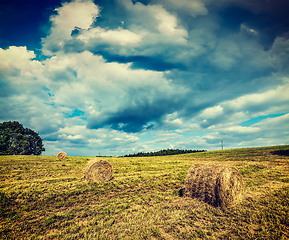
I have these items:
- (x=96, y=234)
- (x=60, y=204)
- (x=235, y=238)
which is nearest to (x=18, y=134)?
(x=60, y=204)

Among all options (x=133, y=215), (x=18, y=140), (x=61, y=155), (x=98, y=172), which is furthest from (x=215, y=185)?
(x=18, y=140)

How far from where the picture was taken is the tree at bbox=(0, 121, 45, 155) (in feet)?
195

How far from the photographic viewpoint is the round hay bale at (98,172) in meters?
16.2

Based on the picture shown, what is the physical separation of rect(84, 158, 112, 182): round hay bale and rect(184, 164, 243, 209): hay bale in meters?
9.09

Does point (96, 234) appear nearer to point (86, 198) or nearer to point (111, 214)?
point (111, 214)

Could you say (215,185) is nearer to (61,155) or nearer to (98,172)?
(98,172)

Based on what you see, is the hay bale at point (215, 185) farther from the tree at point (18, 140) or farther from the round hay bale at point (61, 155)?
the tree at point (18, 140)

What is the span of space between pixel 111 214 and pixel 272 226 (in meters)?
7.91

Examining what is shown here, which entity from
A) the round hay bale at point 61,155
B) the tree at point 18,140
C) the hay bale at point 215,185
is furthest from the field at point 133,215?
the tree at point 18,140

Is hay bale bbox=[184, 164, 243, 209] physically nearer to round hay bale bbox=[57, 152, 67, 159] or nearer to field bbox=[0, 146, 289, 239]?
field bbox=[0, 146, 289, 239]

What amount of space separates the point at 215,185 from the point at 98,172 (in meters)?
11.6

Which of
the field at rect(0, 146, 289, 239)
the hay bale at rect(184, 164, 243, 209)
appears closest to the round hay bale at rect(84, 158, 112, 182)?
the field at rect(0, 146, 289, 239)

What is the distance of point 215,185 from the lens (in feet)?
33.7

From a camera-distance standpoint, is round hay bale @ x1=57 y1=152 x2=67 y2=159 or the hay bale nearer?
the hay bale
